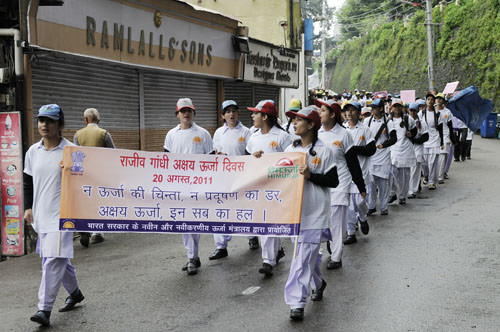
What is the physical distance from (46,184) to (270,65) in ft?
51.1

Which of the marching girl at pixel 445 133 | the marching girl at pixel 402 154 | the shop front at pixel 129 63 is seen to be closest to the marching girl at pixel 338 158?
the shop front at pixel 129 63

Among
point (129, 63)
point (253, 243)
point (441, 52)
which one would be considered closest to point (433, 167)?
point (129, 63)

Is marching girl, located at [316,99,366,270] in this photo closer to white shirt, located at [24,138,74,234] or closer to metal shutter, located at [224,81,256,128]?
white shirt, located at [24,138,74,234]

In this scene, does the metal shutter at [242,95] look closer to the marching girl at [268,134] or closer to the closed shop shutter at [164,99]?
the closed shop shutter at [164,99]

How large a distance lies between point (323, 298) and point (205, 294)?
1210 millimetres

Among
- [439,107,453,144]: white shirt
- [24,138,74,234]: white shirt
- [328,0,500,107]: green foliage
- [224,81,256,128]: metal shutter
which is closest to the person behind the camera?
[24,138,74,234]: white shirt

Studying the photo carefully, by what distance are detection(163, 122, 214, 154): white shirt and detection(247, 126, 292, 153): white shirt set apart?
0.61 meters

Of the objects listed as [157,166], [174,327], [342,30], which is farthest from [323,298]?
[342,30]

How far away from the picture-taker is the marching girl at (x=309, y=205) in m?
5.58

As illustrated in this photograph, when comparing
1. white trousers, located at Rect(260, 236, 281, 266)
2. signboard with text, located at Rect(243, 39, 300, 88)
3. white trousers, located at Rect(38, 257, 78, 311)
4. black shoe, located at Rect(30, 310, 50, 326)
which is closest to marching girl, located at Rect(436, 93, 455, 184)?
signboard with text, located at Rect(243, 39, 300, 88)

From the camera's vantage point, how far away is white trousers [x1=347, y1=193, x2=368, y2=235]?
9.09 metres

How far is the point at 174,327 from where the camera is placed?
542 cm

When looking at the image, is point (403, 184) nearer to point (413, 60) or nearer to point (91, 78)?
point (91, 78)

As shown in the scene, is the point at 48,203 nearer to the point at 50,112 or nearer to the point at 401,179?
the point at 50,112
